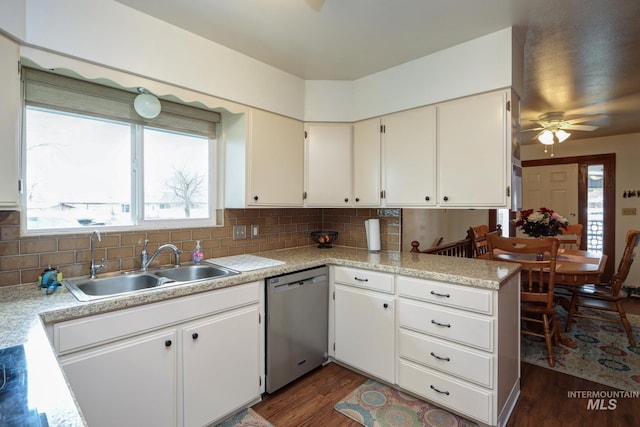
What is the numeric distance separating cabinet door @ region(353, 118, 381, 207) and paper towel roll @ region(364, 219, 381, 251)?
0.54 ft

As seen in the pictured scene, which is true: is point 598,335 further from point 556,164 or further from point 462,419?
point 556,164

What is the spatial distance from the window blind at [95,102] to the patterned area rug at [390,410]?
220 cm

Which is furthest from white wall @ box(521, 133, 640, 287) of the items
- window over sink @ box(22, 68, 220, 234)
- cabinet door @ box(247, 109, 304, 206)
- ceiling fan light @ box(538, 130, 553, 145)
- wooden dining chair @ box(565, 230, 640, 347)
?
window over sink @ box(22, 68, 220, 234)

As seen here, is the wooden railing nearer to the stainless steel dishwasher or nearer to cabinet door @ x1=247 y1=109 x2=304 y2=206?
the stainless steel dishwasher

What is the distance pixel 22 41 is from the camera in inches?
56.9

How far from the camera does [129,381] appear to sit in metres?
1.47

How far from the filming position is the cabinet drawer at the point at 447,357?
5.71 ft

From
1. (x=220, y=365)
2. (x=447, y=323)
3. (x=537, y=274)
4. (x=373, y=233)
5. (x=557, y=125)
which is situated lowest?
(x=220, y=365)

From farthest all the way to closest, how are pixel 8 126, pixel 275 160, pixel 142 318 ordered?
pixel 275 160 → pixel 142 318 → pixel 8 126

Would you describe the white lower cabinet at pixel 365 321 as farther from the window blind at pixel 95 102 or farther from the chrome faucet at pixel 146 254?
the window blind at pixel 95 102


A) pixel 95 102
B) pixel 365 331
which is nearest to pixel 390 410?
pixel 365 331

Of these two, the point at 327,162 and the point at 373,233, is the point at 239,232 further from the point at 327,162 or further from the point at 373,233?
the point at 373,233

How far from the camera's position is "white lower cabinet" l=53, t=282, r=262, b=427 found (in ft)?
4.46

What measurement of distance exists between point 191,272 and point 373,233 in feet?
4.79
